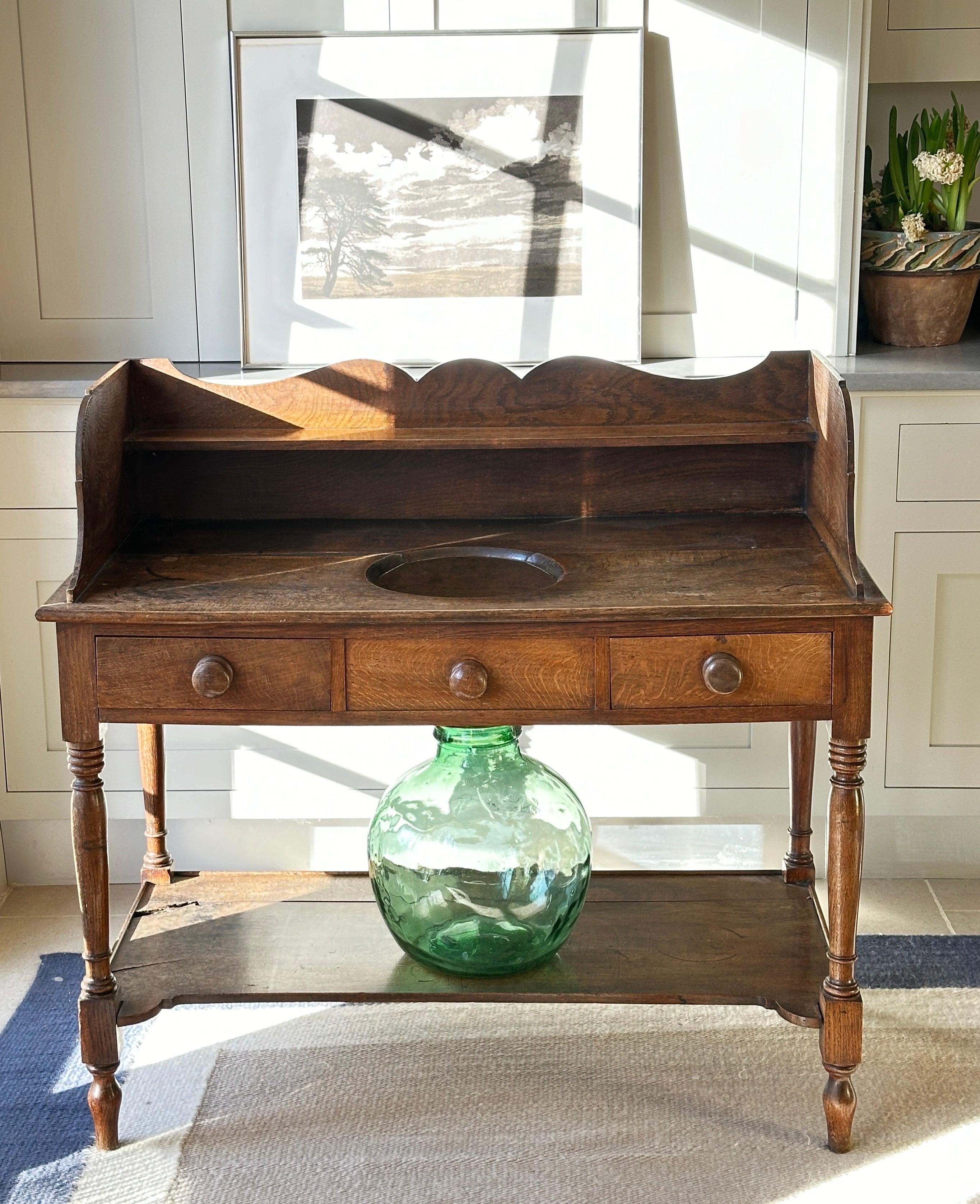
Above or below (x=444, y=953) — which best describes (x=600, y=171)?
above

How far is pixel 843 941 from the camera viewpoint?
2.04m

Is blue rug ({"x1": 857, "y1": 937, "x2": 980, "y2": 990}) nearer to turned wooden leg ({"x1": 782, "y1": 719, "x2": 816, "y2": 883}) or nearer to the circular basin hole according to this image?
turned wooden leg ({"x1": 782, "y1": 719, "x2": 816, "y2": 883})

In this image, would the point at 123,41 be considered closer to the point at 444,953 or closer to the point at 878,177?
the point at 878,177

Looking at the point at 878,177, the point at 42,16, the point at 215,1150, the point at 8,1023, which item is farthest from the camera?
the point at 878,177

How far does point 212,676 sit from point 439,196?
125 centimetres

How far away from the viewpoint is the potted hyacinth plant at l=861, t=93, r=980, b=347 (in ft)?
9.10

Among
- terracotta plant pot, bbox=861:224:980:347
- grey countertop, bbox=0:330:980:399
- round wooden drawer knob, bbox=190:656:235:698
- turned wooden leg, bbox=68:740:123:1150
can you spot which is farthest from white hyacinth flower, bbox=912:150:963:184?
turned wooden leg, bbox=68:740:123:1150

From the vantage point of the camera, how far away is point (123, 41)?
271 cm

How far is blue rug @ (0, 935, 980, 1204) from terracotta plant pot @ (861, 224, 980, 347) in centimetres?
126

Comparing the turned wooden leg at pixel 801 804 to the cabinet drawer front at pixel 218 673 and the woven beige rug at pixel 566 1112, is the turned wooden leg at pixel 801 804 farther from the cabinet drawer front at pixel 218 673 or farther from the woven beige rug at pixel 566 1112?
the cabinet drawer front at pixel 218 673

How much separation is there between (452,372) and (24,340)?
1086 millimetres

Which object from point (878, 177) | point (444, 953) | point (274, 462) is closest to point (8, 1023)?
point (444, 953)

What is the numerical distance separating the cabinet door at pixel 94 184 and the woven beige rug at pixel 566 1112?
1466 millimetres

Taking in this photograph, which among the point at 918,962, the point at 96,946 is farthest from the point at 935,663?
the point at 96,946
